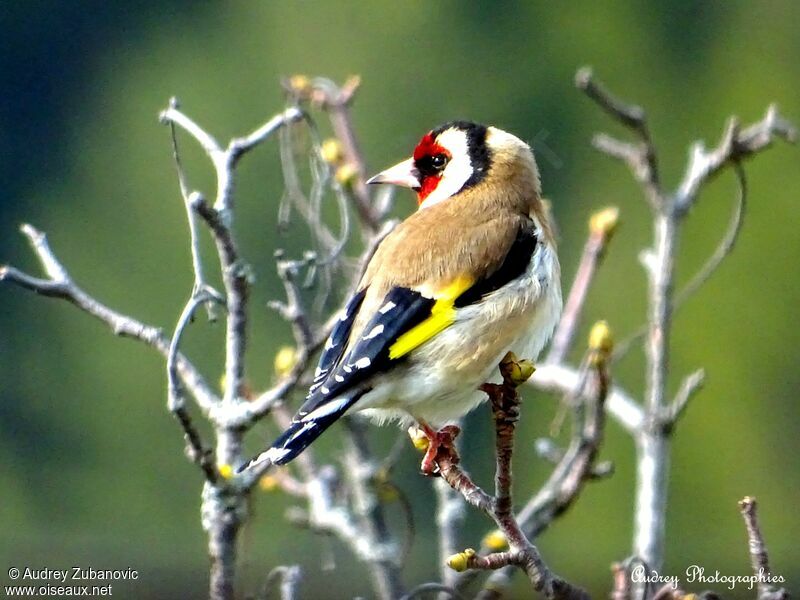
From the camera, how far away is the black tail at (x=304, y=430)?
113 inches

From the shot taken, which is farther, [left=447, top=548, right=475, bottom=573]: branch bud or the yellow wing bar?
the yellow wing bar

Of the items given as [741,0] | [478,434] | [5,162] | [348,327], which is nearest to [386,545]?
[348,327]

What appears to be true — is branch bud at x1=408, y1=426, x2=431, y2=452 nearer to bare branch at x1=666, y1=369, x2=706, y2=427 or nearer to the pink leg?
the pink leg

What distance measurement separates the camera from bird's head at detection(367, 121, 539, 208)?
12.3ft

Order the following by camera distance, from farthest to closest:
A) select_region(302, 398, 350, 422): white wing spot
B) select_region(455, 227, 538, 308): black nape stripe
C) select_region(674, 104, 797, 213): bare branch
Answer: select_region(674, 104, 797, 213): bare branch
select_region(455, 227, 538, 308): black nape stripe
select_region(302, 398, 350, 422): white wing spot

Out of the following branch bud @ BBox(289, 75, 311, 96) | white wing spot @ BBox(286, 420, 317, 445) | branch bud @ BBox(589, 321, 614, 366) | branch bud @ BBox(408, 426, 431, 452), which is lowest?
white wing spot @ BBox(286, 420, 317, 445)

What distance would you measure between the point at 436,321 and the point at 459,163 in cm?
74

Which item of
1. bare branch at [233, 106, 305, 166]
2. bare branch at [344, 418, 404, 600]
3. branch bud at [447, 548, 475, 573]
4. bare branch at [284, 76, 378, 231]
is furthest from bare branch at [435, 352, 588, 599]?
bare branch at [284, 76, 378, 231]

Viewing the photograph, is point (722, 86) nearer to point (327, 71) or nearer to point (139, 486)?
point (327, 71)

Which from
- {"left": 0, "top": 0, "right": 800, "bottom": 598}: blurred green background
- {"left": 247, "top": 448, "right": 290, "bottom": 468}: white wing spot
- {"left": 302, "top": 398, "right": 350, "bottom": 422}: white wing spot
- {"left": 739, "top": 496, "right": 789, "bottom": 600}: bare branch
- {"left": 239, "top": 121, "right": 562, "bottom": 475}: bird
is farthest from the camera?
{"left": 0, "top": 0, "right": 800, "bottom": 598}: blurred green background

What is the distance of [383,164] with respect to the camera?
1373cm

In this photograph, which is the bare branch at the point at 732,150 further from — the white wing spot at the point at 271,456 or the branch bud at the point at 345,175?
the white wing spot at the point at 271,456

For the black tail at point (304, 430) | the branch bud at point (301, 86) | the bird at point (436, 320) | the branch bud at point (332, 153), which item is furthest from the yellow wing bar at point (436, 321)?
the branch bud at point (301, 86)

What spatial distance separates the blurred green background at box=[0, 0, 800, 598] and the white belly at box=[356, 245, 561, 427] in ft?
22.7
